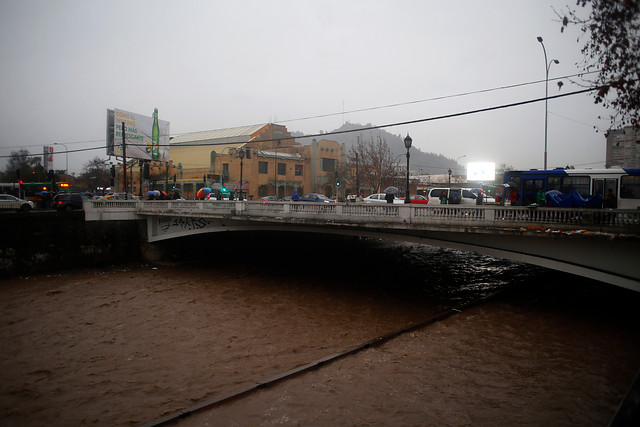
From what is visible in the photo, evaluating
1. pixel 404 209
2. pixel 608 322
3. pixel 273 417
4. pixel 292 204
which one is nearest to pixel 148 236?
pixel 292 204

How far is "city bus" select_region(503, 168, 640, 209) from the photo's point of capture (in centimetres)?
1572

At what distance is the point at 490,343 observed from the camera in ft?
37.3

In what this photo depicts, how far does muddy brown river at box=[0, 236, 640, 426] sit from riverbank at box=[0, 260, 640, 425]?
0.05m

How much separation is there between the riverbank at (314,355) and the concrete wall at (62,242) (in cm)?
223

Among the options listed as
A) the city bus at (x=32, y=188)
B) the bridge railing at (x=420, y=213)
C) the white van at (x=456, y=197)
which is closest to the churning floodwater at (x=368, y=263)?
the white van at (x=456, y=197)

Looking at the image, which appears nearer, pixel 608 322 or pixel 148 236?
pixel 608 322

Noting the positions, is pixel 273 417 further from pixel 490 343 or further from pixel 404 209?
pixel 404 209

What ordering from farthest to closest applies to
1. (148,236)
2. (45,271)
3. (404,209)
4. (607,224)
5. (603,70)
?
(148,236), (45,271), (404,209), (607,224), (603,70)

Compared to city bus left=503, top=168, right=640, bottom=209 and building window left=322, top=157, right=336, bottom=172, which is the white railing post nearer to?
city bus left=503, top=168, right=640, bottom=209

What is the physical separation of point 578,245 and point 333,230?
891 cm

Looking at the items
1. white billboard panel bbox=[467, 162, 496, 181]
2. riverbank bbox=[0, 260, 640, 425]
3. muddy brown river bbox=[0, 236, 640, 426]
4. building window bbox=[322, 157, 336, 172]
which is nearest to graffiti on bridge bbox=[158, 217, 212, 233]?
muddy brown river bbox=[0, 236, 640, 426]

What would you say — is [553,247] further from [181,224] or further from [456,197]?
[181,224]

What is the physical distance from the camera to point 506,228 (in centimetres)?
1114

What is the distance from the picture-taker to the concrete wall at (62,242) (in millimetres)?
19500
